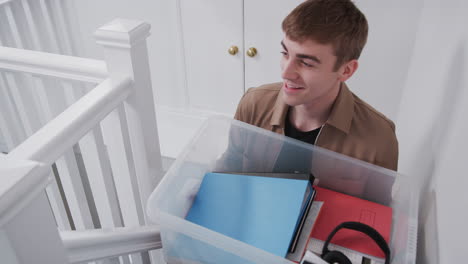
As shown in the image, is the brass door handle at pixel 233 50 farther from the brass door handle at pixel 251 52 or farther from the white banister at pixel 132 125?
the white banister at pixel 132 125

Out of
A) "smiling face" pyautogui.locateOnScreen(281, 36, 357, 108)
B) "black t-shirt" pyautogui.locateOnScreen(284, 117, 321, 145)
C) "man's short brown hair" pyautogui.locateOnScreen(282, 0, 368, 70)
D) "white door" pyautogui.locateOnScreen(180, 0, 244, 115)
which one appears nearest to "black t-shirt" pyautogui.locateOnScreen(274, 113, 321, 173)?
"black t-shirt" pyautogui.locateOnScreen(284, 117, 321, 145)

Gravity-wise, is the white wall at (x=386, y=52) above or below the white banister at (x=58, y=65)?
below

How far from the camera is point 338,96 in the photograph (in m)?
0.98

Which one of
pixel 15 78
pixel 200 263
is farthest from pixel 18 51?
pixel 200 263

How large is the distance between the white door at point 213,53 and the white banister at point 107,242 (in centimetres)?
119

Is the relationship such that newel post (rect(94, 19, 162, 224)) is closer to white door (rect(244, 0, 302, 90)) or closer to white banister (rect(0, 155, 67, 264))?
white banister (rect(0, 155, 67, 264))

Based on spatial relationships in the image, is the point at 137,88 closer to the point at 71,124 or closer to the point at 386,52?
the point at 71,124

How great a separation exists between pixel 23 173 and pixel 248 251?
396 mm

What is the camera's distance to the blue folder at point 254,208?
2.61 ft

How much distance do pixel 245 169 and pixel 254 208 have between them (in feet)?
0.72

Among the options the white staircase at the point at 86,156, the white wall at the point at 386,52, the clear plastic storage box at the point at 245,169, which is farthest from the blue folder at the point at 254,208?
the white wall at the point at 386,52

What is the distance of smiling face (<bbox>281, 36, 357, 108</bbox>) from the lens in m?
0.85

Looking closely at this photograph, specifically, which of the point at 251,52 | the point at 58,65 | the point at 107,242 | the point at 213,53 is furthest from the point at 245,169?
the point at 213,53

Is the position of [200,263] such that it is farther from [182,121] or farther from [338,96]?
[182,121]
